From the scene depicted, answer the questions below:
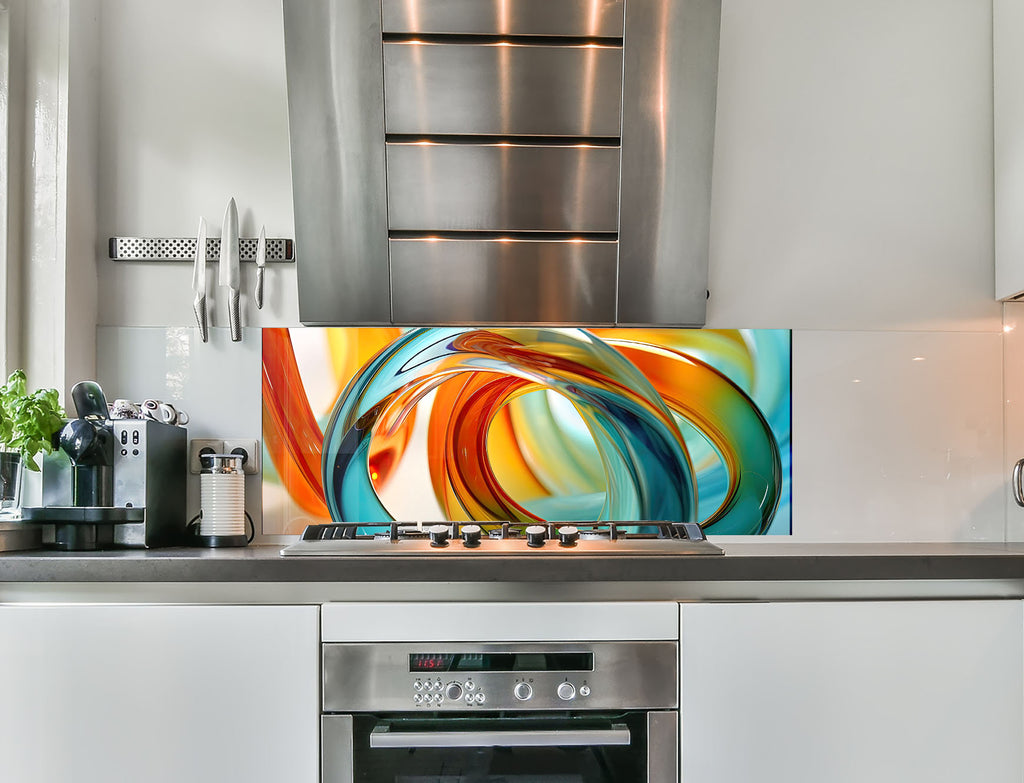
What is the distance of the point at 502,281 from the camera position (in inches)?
75.9

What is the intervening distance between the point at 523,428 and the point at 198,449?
80 centimetres

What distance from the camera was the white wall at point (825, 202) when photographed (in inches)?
80.5

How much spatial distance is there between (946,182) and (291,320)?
1703 millimetres

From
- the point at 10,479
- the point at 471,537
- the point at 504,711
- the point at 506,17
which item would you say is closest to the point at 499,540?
the point at 471,537

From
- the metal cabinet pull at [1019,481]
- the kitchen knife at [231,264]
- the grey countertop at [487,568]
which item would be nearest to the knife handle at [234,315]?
the kitchen knife at [231,264]

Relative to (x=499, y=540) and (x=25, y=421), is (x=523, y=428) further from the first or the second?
(x=25, y=421)

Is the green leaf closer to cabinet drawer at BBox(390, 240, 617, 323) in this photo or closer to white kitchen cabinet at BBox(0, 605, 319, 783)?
white kitchen cabinet at BBox(0, 605, 319, 783)

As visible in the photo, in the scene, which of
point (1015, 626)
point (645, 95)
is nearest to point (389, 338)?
point (645, 95)

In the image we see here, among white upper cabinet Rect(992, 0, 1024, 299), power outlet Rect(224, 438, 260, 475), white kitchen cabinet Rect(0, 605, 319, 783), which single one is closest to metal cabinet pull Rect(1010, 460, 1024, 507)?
white upper cabinet Rect(992, 0, 1024, 299)

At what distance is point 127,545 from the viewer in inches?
67.6

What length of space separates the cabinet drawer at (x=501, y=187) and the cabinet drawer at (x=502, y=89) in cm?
5

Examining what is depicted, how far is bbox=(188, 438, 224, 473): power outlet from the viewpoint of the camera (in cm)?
201

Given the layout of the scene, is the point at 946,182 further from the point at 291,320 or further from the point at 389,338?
the point at 291,320

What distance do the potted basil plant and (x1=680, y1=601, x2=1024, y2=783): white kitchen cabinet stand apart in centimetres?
132
